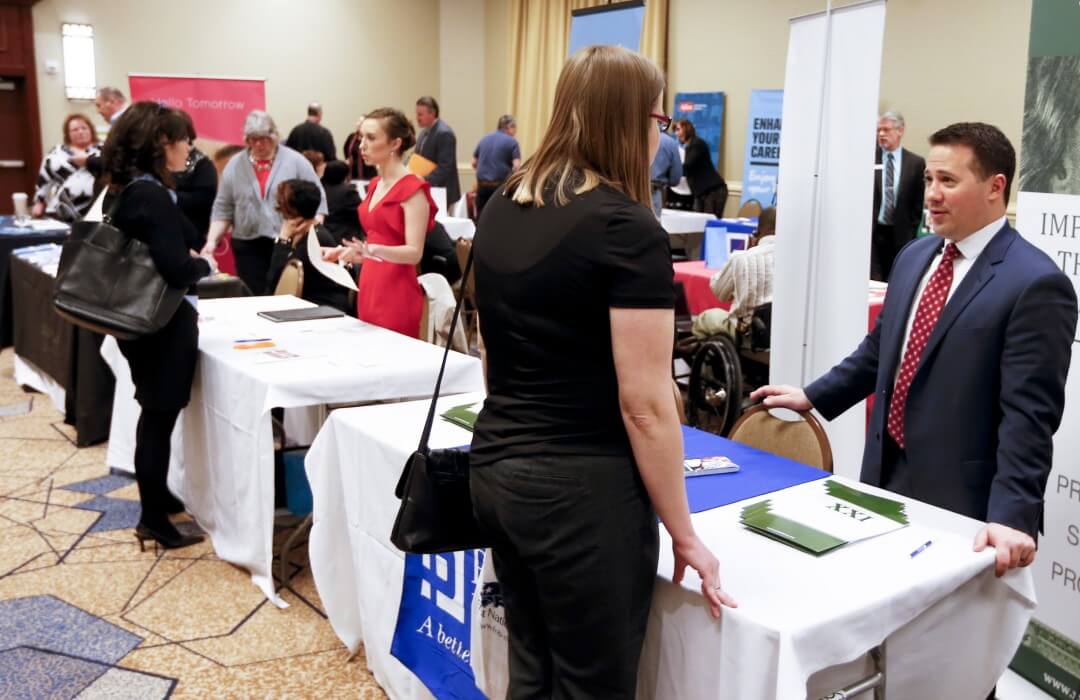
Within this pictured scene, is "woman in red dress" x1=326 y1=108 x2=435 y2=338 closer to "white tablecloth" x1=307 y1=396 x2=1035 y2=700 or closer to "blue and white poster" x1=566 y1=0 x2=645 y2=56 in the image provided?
"white tablecloth" x1=307 y1=396 x2=1035 y2=700

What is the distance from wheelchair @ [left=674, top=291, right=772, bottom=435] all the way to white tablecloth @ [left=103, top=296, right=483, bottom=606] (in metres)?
1.43

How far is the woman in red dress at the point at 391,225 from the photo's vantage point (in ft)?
11.2

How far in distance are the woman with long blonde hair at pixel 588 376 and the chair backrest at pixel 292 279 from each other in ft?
9.59

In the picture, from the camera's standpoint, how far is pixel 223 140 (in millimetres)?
8391

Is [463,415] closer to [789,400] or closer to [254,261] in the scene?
[789,400]

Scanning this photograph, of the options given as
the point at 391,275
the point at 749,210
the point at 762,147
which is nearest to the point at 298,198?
the point at 391,275

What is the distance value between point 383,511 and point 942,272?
1313mm

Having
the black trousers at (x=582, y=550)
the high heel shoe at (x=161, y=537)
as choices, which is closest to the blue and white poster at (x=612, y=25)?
the high heel shoe at (x=161, y=537)

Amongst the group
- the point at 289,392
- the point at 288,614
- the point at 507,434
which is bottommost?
the point at 288,614

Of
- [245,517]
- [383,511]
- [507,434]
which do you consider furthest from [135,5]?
[507,434]

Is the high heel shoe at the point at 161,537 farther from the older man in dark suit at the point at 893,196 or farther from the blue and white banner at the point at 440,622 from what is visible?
the older man in dark suit at the point at 893,196

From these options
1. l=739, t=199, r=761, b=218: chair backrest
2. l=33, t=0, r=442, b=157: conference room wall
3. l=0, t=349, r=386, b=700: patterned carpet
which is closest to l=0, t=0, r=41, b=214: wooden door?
l=33, t=0, r=442, b=157: conference room wall

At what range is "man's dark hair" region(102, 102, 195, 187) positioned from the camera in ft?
9.45

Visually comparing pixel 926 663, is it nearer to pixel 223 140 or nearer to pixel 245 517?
pixel 245 517
